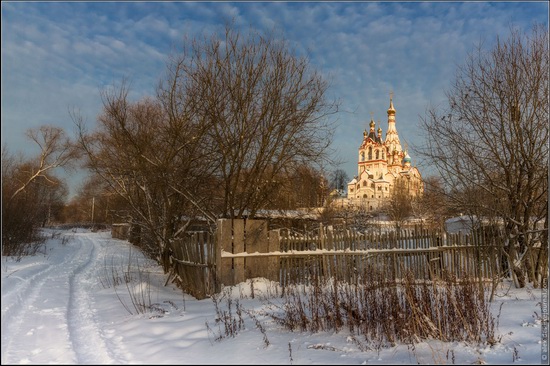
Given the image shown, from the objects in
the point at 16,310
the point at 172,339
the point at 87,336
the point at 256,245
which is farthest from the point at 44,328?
the point at 256,245

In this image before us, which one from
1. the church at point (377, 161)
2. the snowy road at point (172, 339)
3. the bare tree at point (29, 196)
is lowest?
the snowy road at point (172, 339)

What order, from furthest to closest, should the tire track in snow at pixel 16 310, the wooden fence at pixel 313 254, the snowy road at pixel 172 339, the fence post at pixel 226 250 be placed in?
the wooden fence at pixel 313 254, the fence post at pixel 226 250, the snowy road at pixel 172 339, the tire track in snow at pixel 16 310

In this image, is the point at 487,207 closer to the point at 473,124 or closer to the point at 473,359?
the point at 473,124

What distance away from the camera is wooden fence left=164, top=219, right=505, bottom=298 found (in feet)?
28.6

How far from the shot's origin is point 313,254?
950 centimetres

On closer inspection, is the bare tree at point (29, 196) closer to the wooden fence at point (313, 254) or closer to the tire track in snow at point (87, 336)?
the tire track in snow at point (87, 336)

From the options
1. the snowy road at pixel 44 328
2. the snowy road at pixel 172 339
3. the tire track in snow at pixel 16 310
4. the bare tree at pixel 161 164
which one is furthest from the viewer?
the bare tree at pixel 161 164

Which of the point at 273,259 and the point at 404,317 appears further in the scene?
the point at 273,259

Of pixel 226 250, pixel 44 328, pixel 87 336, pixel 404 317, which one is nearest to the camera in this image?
pixel 44 328

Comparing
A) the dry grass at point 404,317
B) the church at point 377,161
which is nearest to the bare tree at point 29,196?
the dry grass at point 404,317

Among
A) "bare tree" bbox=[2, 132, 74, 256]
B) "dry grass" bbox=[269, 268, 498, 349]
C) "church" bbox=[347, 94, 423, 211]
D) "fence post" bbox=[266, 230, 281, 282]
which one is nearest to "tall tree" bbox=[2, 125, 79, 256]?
"bare tree" bbox=[2, 132, 74, 256]

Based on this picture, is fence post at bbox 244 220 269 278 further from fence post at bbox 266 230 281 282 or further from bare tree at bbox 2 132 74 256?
bare tree at bbox 2 132 74 256

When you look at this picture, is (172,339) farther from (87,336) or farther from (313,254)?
(313,254)

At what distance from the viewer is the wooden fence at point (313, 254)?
8.73 m
